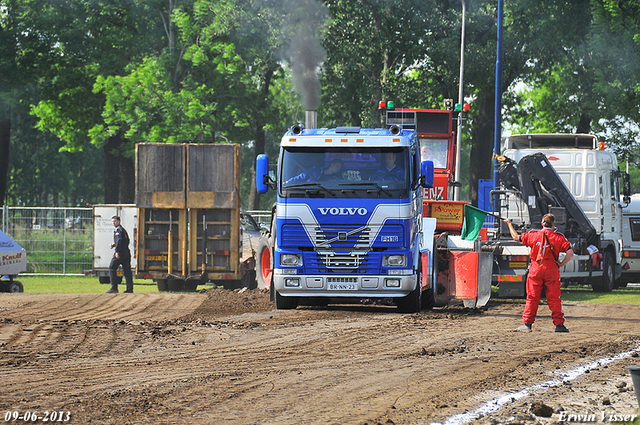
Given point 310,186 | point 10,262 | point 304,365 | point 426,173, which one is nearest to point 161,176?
point 10,262

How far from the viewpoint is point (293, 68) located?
32594 mm

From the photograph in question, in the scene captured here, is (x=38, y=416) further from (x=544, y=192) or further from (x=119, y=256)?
(x=544, y=192)

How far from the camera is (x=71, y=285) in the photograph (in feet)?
87.8

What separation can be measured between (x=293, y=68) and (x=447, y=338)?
21910 millimetres

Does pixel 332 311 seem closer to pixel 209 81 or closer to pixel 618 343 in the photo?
pixel 618 343

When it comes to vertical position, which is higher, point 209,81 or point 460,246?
point 209,81

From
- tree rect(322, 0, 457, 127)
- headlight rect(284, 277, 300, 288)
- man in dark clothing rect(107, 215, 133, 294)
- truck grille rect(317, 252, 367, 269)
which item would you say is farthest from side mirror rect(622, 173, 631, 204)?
tree rect(322, 0, 457, 127)

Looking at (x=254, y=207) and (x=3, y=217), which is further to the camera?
(x=254, y=207)

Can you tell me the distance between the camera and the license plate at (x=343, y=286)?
1453cm

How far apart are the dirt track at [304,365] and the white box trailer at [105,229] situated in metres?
10.2

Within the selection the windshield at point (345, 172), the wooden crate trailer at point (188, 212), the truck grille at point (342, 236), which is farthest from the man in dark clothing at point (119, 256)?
the truck grille at point (342, 236)

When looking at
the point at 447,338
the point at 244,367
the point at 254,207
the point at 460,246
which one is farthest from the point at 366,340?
the point at 254,207

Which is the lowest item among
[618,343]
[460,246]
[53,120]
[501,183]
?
[618,343]

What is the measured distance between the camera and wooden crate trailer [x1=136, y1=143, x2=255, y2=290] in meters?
21.9
